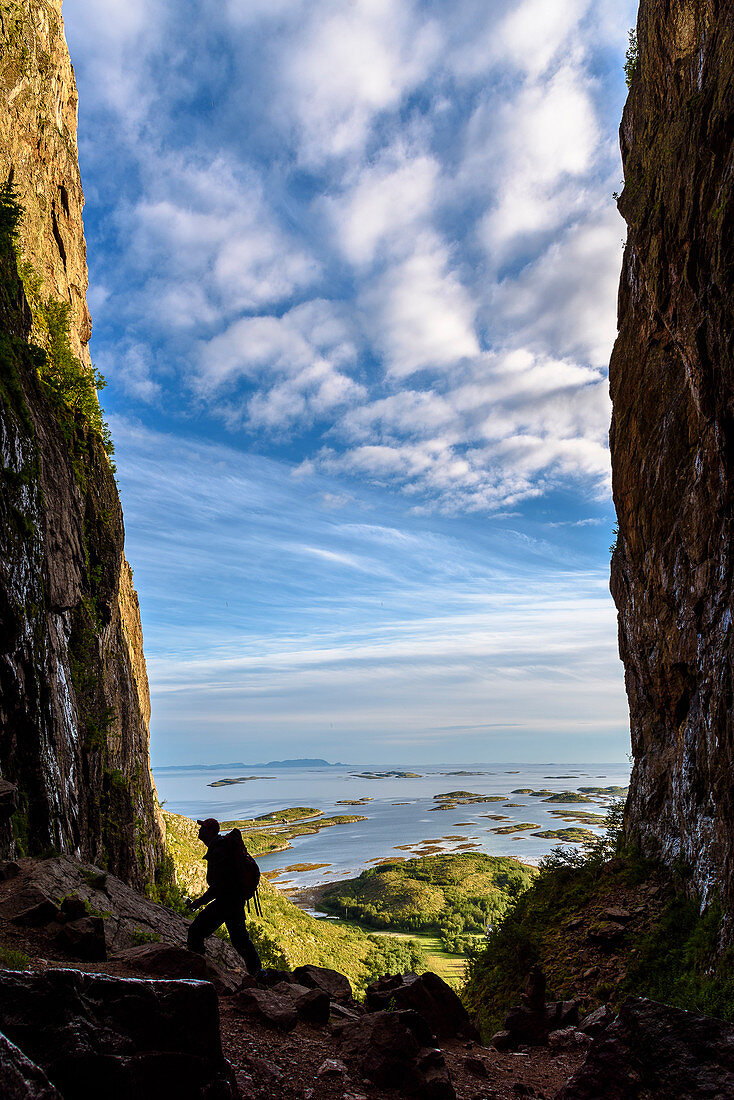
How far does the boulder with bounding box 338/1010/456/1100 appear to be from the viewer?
5668 mm

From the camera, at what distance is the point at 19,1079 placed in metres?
2.59

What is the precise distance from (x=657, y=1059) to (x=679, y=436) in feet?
56.3

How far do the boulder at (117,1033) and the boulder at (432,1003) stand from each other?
5649mm

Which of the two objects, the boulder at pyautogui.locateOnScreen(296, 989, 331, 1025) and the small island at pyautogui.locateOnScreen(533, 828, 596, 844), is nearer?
the boulder at pyautogui.locateOnScreen(296, 989, 331, 1025)

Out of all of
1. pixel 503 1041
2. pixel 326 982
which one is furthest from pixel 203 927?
pixel 503 1041

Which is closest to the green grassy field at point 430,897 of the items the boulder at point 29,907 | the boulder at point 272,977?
the boulder at point 272,977

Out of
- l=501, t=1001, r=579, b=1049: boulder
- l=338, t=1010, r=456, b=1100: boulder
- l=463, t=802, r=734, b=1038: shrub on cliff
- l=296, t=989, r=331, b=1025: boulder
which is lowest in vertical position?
l=463, t=802, r=734, b=1038: shrub on cliff

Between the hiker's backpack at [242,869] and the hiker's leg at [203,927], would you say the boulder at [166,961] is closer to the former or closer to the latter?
the hiker's backpack at [242,869]

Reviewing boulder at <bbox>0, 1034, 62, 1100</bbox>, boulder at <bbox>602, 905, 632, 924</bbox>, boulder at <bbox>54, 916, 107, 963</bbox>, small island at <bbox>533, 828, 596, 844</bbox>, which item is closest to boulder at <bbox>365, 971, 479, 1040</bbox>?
boulder at <bbox>54, 916, 107, 963</bbox>

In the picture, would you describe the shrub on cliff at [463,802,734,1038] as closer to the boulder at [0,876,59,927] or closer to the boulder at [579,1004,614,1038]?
the boulder at [579,1004,614,1038]

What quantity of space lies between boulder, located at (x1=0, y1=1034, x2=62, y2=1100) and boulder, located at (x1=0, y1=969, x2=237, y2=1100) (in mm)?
940

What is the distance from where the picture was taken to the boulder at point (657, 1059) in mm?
4934

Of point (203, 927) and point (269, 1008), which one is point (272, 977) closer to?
point (203, 927)

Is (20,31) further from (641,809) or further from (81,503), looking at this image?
(641,809)
